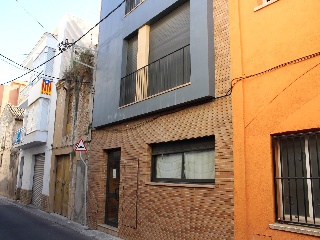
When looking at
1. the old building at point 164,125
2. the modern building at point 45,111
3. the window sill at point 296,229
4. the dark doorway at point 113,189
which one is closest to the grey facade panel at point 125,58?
the old building at point 164,125

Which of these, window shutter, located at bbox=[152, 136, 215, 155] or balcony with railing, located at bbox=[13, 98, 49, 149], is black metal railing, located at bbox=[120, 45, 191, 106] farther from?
balcony with railing, located at bbox=[13, 98, 49, 149]

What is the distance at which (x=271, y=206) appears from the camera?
4.95m

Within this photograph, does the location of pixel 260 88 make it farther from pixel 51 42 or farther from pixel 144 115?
pixel 51 42

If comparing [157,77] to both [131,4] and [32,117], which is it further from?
[32,117]

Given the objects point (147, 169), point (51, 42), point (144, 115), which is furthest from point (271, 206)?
point (51, 42)

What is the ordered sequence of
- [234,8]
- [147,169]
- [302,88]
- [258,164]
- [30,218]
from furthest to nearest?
[30,218]
[147,169]
[234,8]
[258,164]
[302,88]

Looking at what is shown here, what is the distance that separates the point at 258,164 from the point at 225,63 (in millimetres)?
2347

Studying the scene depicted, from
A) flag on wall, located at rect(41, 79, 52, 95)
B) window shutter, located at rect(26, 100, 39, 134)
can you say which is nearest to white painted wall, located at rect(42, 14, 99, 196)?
flag on wall, located at rect(41, 79, 52, 95)

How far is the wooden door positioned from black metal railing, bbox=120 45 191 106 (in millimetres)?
5576

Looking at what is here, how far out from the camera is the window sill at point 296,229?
14.2 ft

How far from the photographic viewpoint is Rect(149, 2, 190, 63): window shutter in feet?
25.8

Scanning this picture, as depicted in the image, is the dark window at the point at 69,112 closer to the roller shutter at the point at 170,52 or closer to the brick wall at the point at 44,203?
the brick wall at the point at 44,203

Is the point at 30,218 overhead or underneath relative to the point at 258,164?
underneath

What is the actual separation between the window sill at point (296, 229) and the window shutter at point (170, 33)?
4.93m
